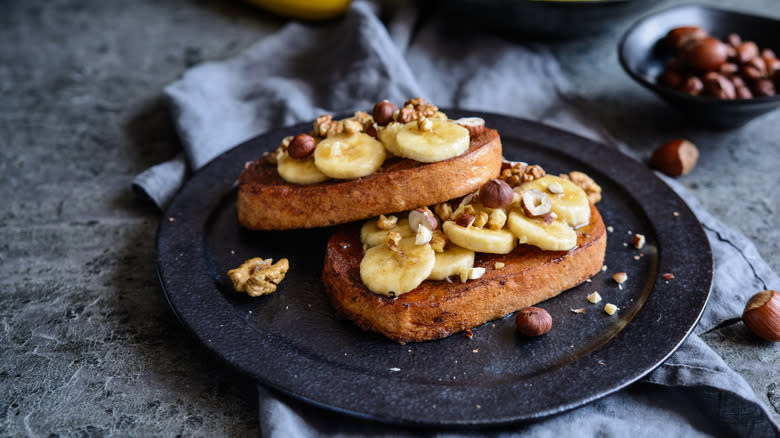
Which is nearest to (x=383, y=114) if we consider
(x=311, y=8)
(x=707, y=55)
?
(x=707, y=55)

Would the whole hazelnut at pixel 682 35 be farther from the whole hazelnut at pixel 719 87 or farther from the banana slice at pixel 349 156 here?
the banana slice at pixel 349 156

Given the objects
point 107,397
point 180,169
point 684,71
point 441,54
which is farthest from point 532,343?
point 441,54

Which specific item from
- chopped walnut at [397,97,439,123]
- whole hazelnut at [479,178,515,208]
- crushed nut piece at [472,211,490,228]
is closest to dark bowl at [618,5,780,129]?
chopped walnut at [397,97,439,123]

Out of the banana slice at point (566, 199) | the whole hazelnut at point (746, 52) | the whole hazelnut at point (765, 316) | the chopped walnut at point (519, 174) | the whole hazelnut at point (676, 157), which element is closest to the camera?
the whole hazelnut at point (765, 316)

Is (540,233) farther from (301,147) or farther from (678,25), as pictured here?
(678,25)

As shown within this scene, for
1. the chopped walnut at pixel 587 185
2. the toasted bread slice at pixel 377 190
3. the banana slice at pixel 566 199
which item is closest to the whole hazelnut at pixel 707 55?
the chopped walnut at pixel 587 185
